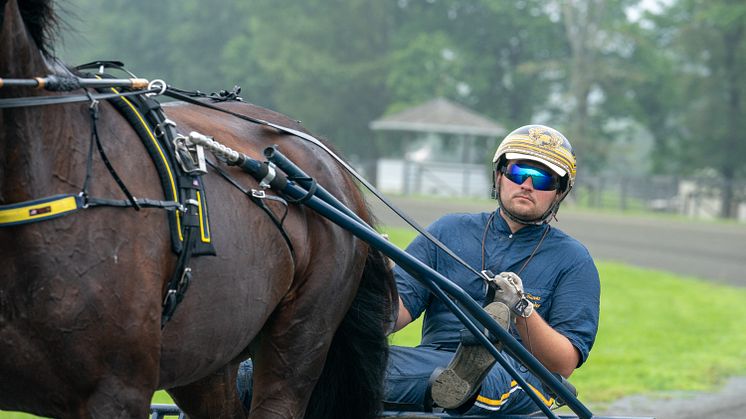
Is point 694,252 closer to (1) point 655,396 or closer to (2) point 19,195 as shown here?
(1) point 655,396

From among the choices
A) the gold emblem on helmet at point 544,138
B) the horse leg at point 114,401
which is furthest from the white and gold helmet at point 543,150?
the horse leg at point 114,401

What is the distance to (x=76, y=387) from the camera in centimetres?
256

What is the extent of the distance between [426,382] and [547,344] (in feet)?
1.48

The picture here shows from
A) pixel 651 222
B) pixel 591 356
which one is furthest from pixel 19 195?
pixel 651 222

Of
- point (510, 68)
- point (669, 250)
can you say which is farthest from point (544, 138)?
point (510, 68)

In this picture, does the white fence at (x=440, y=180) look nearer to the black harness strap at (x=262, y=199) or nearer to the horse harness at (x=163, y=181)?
the black harness strap at (x=262, y=199)

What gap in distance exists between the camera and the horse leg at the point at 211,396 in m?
3.59

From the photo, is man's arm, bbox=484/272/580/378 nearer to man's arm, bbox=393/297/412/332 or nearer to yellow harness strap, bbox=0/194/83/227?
man's arm, bbox=393/297/412/332

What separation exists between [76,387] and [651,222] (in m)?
22.5

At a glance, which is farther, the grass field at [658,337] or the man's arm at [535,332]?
the grass field at [658,337]

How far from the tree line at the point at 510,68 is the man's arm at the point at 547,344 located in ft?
110

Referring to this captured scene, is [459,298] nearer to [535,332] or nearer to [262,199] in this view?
[535,332]

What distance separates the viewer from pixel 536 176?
386 cm

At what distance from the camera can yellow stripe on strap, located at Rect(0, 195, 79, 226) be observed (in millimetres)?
2436
